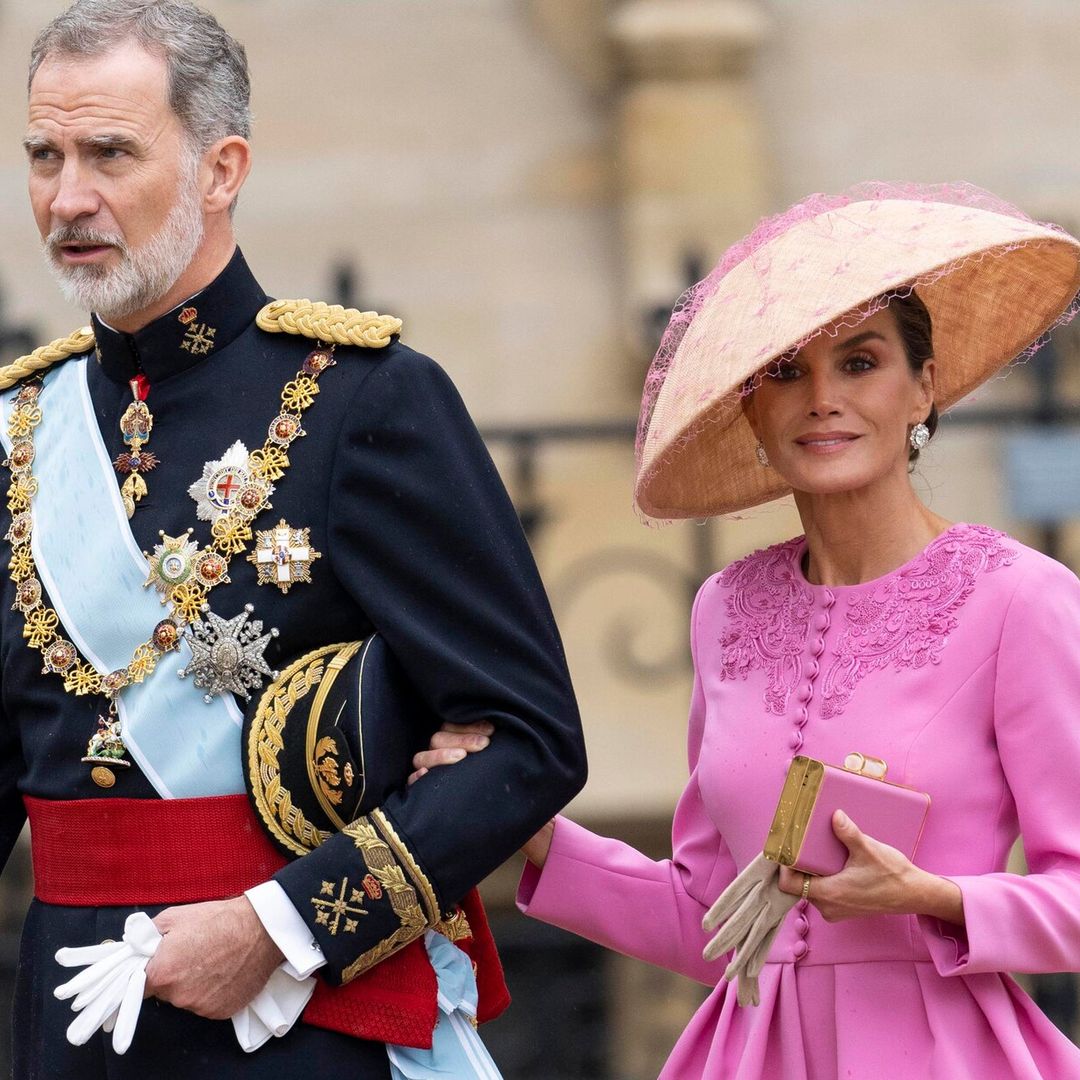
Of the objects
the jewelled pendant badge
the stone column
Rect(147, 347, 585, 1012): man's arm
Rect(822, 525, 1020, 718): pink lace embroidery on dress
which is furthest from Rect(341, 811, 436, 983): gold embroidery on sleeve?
the stone column

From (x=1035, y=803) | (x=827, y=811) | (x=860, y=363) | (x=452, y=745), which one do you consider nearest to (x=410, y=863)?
(x=452, y=745)

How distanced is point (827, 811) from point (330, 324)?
90 centimetres

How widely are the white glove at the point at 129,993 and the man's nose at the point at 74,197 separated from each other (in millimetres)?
861

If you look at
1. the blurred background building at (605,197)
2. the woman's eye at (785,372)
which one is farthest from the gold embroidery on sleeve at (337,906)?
the blurred background building at (605,197)

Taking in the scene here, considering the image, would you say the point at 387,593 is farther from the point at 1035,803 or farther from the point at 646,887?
the point at 1035,803

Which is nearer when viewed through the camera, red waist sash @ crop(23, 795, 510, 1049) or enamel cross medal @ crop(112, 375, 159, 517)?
red waist sash @ crop(23, 795, 510, 1049)

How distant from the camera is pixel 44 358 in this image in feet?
11.5

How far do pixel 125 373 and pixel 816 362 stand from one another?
90 cm

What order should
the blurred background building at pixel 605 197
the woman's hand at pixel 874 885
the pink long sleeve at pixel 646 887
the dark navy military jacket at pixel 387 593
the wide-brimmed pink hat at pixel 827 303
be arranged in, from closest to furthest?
the woman's hand at pixel 874 885 → the dark navy military jacket at pixel 387 593 → the wide-brimmed pink hat at pixel 827 303 → the pink long sleeve at pixel 646 887 → the blurred background building at pixel 605 197

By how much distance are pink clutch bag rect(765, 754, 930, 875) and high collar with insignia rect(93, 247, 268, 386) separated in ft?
3.08

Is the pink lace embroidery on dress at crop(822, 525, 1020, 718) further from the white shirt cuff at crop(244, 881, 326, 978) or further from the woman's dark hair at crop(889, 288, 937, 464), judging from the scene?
the white shirt cuff at crop(244, 881, 326, 978)

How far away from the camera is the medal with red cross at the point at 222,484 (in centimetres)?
320

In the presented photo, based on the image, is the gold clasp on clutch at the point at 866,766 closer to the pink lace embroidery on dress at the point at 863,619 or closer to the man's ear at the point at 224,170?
the pink lace embroidery on dress at the point at 863,619

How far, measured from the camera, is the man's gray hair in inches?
127
